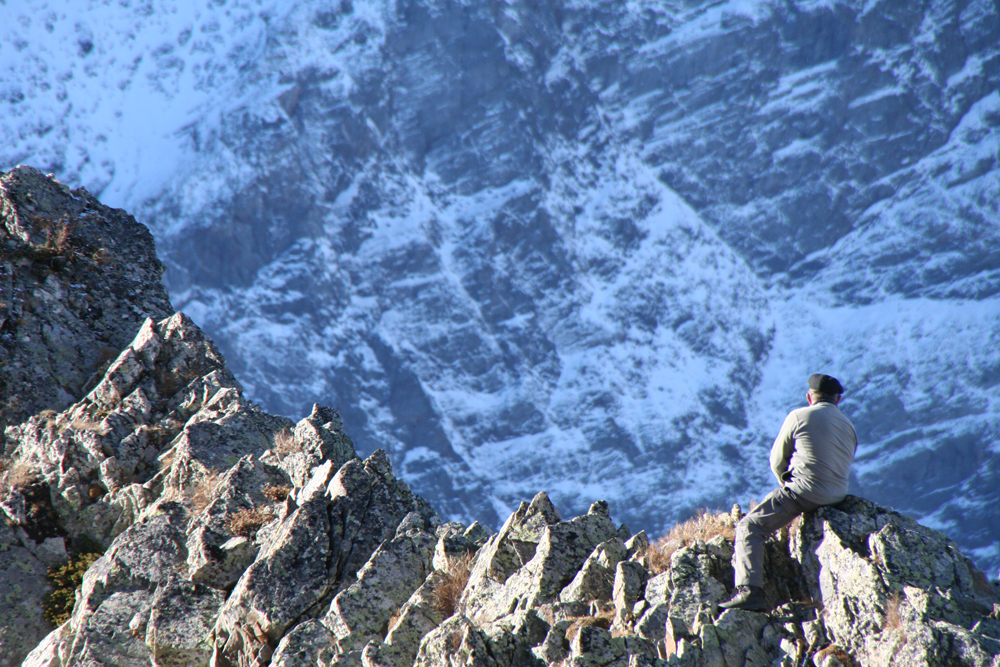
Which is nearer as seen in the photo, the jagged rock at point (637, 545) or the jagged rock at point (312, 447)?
the jagged rock at point (637, 545)

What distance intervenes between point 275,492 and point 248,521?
3.30 ft

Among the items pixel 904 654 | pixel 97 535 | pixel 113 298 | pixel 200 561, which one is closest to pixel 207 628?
pixel 200 561

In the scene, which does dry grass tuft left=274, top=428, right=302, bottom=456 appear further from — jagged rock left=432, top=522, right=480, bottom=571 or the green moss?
jagged rock left=432, top=522, right=480, bottom=571

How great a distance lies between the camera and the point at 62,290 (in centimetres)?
2225

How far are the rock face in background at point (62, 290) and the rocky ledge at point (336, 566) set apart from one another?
0.65 ft

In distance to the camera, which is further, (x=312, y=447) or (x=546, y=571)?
(x=312, y=447)

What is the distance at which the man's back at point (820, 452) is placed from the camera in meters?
9.98

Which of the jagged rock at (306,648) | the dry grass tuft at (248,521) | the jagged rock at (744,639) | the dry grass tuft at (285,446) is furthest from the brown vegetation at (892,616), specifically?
the dry grass tuft at (285,446)

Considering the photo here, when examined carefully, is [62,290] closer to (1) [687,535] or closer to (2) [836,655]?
(1) [687,535]

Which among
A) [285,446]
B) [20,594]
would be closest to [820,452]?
[285,446]

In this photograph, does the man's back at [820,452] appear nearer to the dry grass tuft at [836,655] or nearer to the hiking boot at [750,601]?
the hiking boot at [750,601]

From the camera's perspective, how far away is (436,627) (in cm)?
1149

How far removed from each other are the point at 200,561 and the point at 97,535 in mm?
4022

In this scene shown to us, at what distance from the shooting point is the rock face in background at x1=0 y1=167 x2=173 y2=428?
2042 centimetres
